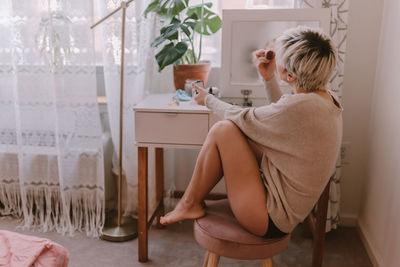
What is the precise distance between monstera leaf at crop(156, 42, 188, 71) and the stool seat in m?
0.76

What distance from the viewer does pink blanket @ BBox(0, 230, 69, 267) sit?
1.18 m

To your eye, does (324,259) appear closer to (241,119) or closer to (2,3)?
(241,119)

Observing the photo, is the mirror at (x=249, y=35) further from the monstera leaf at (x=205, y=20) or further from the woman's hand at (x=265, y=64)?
the woman's hand at (x=265, y=64)

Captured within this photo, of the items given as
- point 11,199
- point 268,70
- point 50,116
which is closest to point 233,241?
point 268,70

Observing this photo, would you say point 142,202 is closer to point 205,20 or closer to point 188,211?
point 188,211

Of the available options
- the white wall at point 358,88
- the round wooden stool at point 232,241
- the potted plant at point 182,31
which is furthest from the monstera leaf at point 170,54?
the white wall at point 358,88

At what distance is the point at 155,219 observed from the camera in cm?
231

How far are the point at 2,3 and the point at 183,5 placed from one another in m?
0.96

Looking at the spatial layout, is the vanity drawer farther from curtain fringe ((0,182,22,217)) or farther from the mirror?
curtain fringe ((0,182,22,217))

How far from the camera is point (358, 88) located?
2.15 m

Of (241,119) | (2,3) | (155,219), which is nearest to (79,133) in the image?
(155,219)

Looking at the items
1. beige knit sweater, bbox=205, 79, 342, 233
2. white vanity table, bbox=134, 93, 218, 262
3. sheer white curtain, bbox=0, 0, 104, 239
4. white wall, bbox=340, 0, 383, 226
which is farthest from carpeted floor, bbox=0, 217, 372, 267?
beige knit sweater, bbox=205, 79, 342, 233

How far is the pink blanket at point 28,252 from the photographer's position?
1.18 m

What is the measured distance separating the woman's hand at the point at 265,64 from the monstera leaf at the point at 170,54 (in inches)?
15.3
